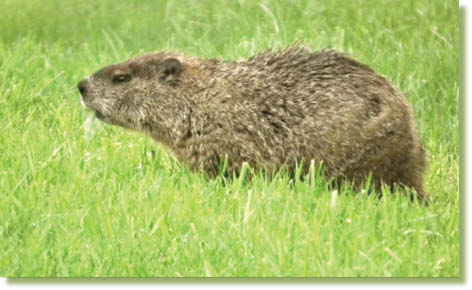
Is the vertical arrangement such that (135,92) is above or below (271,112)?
above

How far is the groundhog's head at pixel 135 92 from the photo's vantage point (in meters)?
6.41

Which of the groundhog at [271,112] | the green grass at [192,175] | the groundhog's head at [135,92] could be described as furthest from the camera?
the groundhog's head at [135,92]

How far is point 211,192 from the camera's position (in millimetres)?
5754

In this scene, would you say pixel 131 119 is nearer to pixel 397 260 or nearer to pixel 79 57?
pixel 79 57

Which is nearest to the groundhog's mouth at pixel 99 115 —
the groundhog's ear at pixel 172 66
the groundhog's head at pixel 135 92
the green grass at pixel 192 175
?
the groundhog's head at pixel 135 92

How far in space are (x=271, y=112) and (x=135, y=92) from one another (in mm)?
826

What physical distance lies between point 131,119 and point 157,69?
309mm

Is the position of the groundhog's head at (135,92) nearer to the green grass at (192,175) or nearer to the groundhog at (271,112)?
the groundhog at (271,112)

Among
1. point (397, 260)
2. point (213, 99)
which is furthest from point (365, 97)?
point (397, 260)

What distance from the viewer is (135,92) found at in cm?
647

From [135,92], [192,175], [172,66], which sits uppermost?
[172,66]

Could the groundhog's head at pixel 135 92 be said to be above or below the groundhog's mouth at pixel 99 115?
above

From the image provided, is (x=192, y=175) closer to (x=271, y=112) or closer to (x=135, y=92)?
(x=271, y=112)

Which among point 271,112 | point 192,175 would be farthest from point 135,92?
point 271,112
